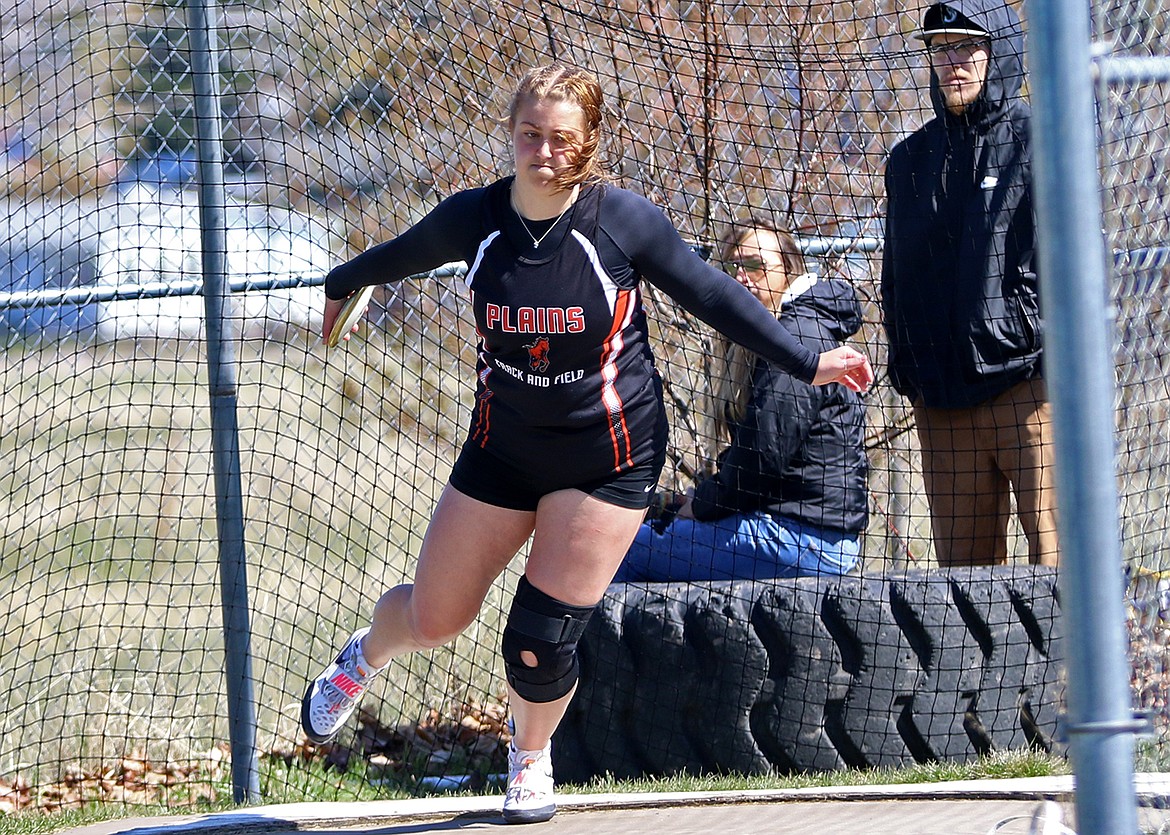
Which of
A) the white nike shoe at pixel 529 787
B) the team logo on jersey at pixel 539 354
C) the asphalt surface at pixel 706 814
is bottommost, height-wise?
the asphalt surface at pixel 706 814

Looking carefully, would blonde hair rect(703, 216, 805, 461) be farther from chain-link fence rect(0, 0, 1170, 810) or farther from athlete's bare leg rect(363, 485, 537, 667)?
athlete's bare leg rect(363, 485, 537, 667)

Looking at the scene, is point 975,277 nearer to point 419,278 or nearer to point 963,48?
point 963,48

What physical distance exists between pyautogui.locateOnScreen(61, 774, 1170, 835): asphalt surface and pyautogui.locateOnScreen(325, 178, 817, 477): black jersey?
41.7 inches

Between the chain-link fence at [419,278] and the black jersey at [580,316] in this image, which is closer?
the black jersey at [580,316]

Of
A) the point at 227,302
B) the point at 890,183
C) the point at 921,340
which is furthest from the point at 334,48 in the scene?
the point at 921,340

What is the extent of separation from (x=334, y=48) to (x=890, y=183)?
2077 mm

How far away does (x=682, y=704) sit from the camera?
13.8 ft

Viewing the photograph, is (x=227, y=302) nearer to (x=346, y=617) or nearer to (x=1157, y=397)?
(x=346, y=617)

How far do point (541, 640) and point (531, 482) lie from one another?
393 mm

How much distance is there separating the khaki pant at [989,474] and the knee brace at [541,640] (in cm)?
198

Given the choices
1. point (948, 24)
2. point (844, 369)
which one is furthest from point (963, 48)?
point (844, 369)

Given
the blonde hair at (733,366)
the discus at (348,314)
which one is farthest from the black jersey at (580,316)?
the blonde hair at (733,366)

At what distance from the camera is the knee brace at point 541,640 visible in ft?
10.8

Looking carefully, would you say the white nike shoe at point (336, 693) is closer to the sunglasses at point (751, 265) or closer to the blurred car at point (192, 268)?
the blurred car at point (192, 268)
